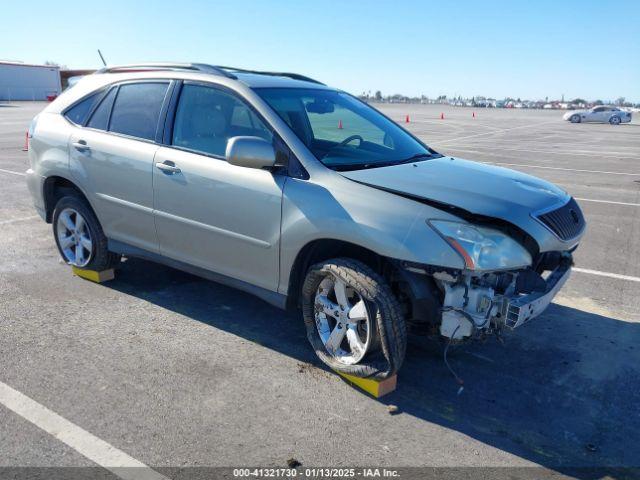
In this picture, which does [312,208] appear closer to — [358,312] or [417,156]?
[358,312]

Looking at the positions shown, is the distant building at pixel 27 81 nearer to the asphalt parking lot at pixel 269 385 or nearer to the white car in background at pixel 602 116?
the white car in background at pixel 602 116

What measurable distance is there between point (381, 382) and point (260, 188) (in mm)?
1470

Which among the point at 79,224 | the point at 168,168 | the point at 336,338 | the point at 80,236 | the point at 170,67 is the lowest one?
the point at 336,338

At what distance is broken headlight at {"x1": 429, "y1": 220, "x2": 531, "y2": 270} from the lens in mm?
3211

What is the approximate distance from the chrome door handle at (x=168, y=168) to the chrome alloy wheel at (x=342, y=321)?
1446mm

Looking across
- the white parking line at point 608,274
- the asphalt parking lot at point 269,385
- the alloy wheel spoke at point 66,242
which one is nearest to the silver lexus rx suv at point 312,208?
the alloy wheel spoke at point 66,242

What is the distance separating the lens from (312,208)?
11.9 ft

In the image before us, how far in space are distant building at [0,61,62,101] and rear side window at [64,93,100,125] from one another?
6532 cm

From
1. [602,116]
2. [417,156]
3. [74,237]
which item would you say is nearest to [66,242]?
[74,237]

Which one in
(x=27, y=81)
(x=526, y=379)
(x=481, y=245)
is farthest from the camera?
(x=27, y=81)

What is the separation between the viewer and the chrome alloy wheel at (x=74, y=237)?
5.32 m

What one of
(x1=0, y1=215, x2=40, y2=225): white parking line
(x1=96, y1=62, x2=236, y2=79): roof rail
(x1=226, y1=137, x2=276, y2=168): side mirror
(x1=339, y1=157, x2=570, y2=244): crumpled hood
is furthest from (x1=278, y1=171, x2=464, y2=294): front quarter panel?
(x1=0, y1=215, x2=40, y2=225): white parking line

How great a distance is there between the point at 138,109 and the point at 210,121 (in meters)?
0.82

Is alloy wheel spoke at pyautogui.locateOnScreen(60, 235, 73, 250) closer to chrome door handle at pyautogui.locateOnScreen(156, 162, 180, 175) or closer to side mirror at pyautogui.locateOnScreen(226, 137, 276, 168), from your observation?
chrome door handle at pyautogui.locateOnScreen(156, 162, 180, 175)
